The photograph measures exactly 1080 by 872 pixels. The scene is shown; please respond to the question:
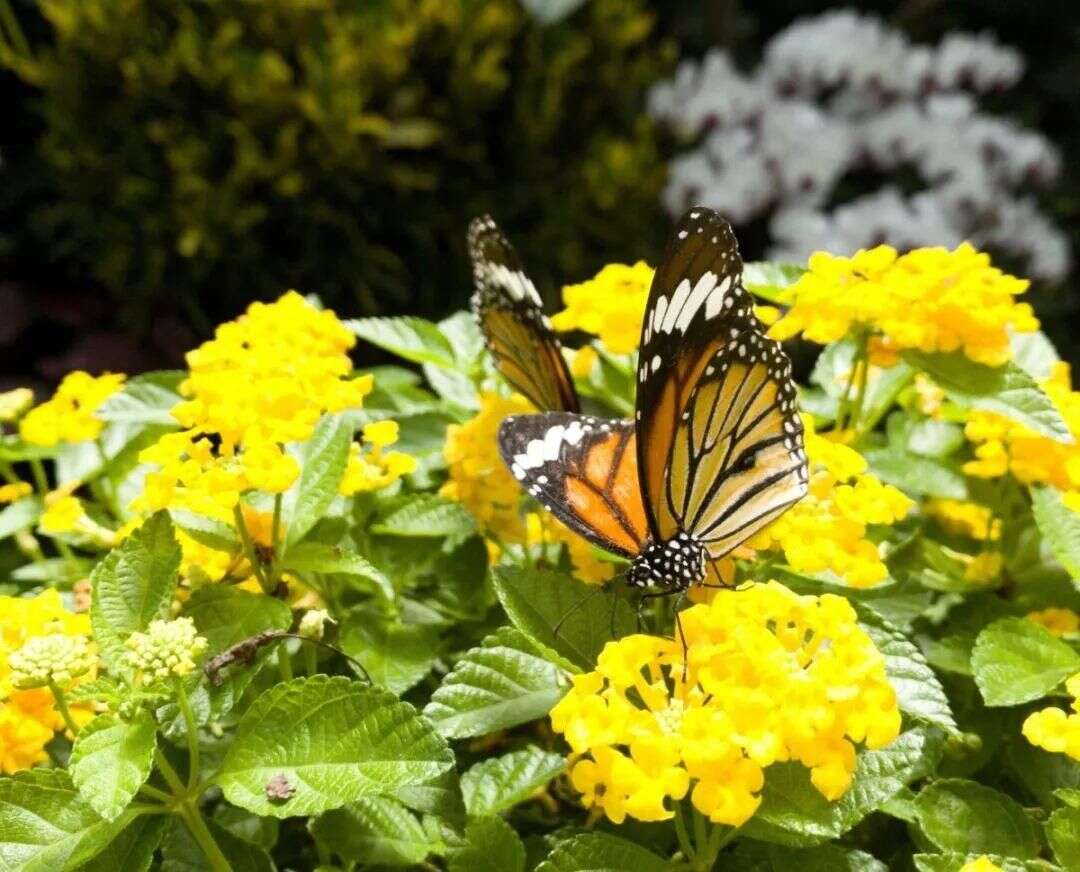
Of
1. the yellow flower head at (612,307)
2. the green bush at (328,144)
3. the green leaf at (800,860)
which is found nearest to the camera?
the green leaf at (800,860)

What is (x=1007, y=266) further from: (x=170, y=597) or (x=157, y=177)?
(x=170, y=597)

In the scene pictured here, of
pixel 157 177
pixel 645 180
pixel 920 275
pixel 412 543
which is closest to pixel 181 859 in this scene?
pixel 412 543

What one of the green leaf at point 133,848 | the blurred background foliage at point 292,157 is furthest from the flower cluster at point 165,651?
the blurred background foliage at point 292,157

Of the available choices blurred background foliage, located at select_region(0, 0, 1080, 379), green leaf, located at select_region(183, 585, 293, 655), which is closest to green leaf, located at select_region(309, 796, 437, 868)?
green leaf, located at select_region(183, 585, 293, 655)

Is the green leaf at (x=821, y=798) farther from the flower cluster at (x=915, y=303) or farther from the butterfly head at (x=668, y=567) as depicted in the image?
the flower cluster at (x=915, y=303)

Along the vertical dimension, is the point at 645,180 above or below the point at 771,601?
above
